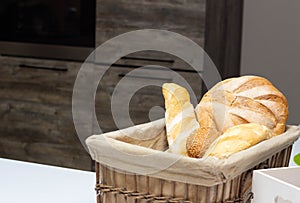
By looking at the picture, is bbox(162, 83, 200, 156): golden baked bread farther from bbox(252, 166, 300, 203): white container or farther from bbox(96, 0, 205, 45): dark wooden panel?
bbox(96, 0, 205, 45): dark wooden panel

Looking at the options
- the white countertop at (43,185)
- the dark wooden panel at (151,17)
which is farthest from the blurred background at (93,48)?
the white countertop at (43,185)

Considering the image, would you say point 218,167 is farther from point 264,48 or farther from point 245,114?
point 264,48

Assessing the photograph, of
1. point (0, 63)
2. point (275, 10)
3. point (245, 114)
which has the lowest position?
point (0, 63)

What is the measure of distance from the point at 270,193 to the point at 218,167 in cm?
9

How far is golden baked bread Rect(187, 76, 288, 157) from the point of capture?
96 centimetres

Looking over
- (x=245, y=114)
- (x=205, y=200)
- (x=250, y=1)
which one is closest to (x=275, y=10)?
(x=250, y=1)

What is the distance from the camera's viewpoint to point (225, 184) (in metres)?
0.80

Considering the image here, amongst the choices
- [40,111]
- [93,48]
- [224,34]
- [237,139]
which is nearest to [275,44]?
[224,34]

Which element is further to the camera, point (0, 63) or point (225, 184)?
point (0, 63)

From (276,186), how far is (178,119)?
0.25 m

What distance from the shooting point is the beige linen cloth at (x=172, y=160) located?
763 millimetres

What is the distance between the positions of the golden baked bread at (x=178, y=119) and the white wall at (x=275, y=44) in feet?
8.36

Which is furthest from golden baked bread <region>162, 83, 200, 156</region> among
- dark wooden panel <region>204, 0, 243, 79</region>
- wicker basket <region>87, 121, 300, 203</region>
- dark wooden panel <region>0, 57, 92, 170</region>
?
dark wooden panel <region>0, 57, 92, 170</region>

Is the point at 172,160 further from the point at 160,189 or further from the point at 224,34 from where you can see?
the point at 224,34
